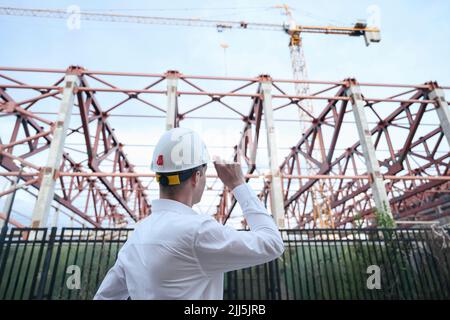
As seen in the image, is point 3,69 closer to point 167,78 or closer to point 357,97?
point 167,78

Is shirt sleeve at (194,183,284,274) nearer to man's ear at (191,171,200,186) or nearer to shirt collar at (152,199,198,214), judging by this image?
shirt collar at (152,199,198,214)

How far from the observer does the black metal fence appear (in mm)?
6836

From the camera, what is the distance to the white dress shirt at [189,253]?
1.10 m

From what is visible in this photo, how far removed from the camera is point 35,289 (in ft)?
21.9

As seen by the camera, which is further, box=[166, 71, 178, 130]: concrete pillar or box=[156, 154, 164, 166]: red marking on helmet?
box=[166, 71, 178, 130]: concrete pillar

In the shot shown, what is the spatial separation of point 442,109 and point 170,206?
18.2 meters

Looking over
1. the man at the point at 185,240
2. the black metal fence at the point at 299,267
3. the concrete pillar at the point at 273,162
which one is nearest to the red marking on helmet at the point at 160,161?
the man at the point at 185,240

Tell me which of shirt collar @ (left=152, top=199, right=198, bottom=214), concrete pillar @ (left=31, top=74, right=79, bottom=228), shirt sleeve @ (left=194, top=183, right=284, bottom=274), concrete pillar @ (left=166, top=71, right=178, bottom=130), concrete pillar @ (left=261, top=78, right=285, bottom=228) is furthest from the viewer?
concrete pillar @ (left=166, top=71, right=178, bottom=130)

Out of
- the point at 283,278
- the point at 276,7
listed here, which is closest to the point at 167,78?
the point at 283,278

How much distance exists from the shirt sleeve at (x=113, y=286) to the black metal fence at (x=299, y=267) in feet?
19.7

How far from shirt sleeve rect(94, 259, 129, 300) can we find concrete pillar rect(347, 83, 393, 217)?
11.8m

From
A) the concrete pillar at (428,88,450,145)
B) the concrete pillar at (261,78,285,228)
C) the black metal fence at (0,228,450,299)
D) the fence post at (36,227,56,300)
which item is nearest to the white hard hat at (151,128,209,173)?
the black metal fence at (0,228,450,299)

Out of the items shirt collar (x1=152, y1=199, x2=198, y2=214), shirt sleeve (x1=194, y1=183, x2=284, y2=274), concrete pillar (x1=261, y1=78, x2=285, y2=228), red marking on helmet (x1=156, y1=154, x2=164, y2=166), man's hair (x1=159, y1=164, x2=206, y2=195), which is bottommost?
shirt sleeve (x1=194, y1=183, x2=284, y2=274)

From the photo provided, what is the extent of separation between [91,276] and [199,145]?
7472mm
